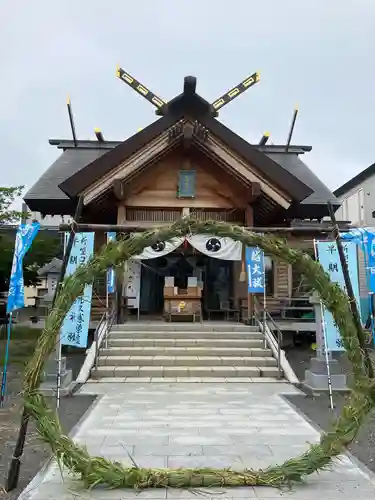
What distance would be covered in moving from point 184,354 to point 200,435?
182 inches

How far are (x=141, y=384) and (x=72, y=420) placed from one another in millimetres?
2558

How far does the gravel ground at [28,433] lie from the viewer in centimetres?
453

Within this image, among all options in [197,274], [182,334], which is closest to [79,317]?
[182,334]

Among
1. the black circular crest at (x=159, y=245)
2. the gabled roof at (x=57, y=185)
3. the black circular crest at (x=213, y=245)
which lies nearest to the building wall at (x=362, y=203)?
the black circular crest at (x=213, y=245)

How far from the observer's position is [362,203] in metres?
23.0

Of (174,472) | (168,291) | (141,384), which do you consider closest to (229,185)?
(168,291)

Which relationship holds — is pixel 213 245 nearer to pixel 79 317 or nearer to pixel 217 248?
pixel 217 248

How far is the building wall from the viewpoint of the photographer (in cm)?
2227

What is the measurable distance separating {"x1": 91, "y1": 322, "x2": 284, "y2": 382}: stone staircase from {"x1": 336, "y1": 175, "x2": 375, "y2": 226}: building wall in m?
13.7

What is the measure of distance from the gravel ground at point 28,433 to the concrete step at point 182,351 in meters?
2.29

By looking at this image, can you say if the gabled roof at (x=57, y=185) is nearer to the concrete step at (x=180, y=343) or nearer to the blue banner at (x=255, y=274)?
the concrete step at (x=180, y=343)

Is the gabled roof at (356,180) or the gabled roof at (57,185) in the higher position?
the gabled roof at (356,180)

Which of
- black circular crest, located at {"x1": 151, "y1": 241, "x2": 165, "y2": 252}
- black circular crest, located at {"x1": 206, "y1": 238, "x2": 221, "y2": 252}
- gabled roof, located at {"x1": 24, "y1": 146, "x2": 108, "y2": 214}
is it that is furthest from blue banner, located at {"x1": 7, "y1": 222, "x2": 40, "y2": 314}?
gabled roof, located at {"x1": 24, "y1": 146, "x2": 108, "y2": 214}

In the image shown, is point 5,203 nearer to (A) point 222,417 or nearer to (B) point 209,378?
(B) point 209,378
